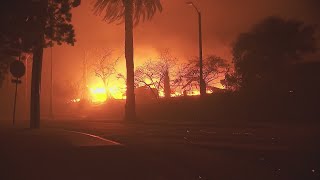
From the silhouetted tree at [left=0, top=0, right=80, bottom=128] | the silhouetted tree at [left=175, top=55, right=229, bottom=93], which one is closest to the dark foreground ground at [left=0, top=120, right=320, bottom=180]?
the silhouetted tree at [left=0, top=0, right=80, bottom=128]

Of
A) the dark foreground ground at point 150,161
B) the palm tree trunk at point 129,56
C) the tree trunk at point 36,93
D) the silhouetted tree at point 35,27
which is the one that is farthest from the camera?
the palm tree trunk at point 129,56

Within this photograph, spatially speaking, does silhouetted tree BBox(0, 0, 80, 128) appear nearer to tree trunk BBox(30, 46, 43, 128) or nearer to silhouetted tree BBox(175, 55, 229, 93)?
tree trunk BBox(30, 46, 43, 128)

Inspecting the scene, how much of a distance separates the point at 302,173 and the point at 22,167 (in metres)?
6.23

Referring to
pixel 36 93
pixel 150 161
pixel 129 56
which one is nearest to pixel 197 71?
pixel 129 56

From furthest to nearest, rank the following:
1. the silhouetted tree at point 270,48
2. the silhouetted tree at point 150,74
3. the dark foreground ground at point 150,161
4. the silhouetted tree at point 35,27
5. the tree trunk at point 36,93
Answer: the silhouetted tree at point 150,74 → the silhouetted tree at point 270,48 → the tree trunk at point 36,93 → the silhouetted tree at point 35,27 → the dark foreground ground at point 150,161

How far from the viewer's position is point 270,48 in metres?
42.1

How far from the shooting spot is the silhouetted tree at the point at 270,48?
40.3 m

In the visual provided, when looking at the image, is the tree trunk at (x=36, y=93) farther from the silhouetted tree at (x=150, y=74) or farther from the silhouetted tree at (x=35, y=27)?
the silhouetted tree at (x=150, y=74)

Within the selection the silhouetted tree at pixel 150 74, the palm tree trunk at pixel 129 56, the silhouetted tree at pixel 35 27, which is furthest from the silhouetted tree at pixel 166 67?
the silhouetted tree at pixel 35 27

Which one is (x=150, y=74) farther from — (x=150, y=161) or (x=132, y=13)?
(x=150, y=161)

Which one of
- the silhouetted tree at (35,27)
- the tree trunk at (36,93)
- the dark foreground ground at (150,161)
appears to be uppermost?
the silhouetted tree at (35,27)

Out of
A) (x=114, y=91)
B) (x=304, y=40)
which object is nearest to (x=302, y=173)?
(x=304, y=40)

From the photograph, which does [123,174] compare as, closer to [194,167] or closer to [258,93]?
[194,167]

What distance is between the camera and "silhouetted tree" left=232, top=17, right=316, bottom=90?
40.3 metres
